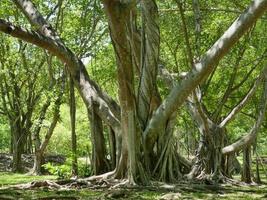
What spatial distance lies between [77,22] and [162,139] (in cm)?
770

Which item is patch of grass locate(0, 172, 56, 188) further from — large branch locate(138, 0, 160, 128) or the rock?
the rock

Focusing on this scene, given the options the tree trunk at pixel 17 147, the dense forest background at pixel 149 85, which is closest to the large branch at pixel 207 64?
the dense forest background at pixel 149 85

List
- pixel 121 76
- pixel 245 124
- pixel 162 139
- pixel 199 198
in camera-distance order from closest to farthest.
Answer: pixel 199 198 → pixel 121 76 → pixel 162 139 → pixel 245 124

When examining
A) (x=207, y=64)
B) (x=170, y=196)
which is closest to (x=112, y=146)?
(x=207, y=64)

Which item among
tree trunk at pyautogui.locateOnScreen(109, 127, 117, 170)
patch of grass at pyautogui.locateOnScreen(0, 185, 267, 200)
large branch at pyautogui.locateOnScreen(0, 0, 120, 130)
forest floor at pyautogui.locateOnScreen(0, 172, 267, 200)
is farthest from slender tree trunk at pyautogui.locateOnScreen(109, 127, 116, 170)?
patch of grass at pyautogui.locateOnScreen(0, 185, 267, 200)

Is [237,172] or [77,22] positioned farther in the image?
[237,172]

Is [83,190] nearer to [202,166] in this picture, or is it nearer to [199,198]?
[199,198]

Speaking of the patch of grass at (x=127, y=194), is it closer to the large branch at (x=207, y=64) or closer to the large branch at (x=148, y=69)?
the large branch at (x=207, y=64)

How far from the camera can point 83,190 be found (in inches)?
275

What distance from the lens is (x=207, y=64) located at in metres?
7.21

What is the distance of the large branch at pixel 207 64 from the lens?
21.8ft

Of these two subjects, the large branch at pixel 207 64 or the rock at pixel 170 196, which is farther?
the large branch at pixel 207 64

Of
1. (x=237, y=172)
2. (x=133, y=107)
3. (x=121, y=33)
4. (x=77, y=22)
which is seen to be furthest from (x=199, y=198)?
(x=237, y=172)

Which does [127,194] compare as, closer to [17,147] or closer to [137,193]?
[137,193]
